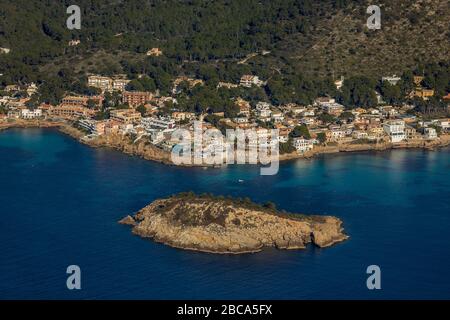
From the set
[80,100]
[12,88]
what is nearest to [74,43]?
[12,88]

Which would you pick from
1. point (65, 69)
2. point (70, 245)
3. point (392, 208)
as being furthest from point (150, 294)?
point (65, 69)

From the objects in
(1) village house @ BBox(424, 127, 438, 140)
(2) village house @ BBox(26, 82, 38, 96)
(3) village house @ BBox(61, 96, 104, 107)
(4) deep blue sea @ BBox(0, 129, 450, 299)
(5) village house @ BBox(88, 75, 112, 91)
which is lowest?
(4) deep blue sea @ BBox(0, 129, 450, 299)

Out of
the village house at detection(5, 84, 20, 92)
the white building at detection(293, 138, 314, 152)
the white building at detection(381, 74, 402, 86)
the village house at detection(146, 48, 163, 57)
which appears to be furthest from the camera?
the village house at detection(146, 48, 163, 57)

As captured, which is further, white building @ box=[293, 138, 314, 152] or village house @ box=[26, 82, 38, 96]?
village house @ box=[26, 82, 38, 96]

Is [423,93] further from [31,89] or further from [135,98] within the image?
[31,89]

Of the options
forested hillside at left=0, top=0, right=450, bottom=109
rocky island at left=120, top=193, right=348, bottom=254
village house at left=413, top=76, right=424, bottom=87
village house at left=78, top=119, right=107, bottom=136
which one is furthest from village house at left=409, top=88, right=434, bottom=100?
rocky island at left=120, top=193, right=348, bottom=254

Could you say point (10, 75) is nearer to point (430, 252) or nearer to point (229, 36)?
point (229, 36)

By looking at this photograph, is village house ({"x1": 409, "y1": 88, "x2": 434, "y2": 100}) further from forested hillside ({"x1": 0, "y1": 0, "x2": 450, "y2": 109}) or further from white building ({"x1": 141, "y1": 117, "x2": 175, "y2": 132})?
white building ({"x1": 141, "y1": 117, "x2": 175, "y2": 132})
